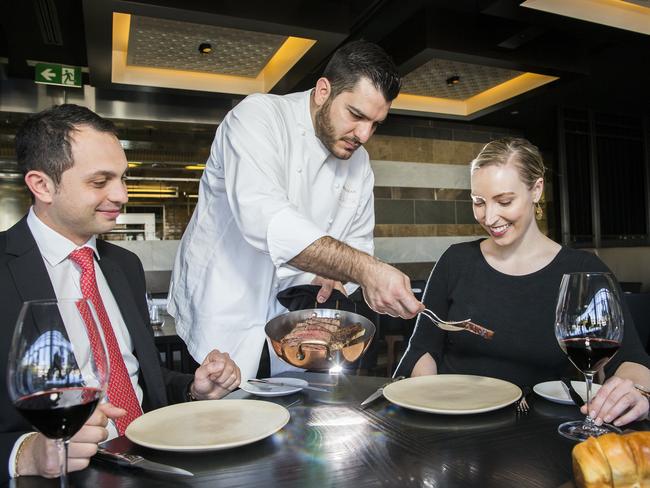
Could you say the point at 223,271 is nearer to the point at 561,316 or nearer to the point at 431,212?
the point at 561,316

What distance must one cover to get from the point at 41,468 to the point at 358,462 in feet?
1.49

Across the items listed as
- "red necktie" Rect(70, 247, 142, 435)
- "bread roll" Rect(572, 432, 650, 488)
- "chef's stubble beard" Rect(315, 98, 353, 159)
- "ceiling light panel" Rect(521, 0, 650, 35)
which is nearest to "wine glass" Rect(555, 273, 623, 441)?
Answer: "bread roll" Rect(572, 432, 650, 488)

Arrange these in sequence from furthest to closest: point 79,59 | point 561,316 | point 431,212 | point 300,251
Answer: point 431,212, point 79,59, point 300,251, point 561,316

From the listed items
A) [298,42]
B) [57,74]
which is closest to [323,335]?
[298,42]

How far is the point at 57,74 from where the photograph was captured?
175 inches

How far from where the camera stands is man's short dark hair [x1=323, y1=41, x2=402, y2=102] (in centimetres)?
165

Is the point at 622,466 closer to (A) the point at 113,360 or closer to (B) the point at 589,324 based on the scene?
(B) the point at 589,324

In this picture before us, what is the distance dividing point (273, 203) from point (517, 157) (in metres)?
0.84

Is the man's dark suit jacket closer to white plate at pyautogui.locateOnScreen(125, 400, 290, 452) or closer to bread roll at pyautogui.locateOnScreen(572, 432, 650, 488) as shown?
white plate at pyautogui.locateOnScreen(125, 400, 290, 452)

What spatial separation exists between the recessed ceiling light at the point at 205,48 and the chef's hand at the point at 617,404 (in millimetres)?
3602

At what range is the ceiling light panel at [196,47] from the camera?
353 cm

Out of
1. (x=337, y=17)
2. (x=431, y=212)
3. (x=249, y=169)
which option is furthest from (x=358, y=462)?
(x=431, y=212)

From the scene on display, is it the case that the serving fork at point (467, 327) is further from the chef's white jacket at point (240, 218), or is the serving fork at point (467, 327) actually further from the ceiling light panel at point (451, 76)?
the ceiling light panel at point (451, 76)

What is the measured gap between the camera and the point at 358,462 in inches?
30.5
